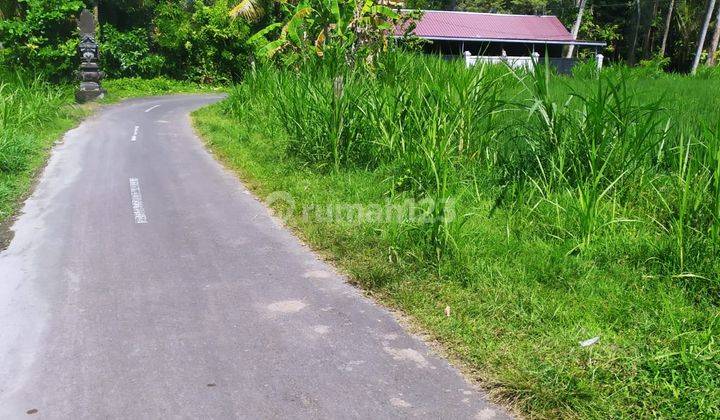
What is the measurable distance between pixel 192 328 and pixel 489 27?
31.9 metres

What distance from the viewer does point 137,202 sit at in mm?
8203

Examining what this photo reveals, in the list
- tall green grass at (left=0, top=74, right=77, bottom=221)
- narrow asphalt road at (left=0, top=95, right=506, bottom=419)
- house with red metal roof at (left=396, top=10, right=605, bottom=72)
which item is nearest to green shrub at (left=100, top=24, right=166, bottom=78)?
tall green grass at (left=0, top=74, right=77, bottom=221)

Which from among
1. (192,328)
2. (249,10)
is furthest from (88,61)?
(192,328)

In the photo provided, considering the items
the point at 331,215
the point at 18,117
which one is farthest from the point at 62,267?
the point at 18,117

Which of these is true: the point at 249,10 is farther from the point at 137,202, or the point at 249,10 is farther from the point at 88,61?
the point at 137,202

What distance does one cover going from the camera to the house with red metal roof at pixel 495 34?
1232 inches

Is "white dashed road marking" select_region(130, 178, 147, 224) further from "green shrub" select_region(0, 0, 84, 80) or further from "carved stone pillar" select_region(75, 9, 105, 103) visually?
"green shrub" select_region(0, 0, 84, 80)

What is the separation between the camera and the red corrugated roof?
31.7 meters

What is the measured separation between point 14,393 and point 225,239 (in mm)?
3151

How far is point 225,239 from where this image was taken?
666 centimetres

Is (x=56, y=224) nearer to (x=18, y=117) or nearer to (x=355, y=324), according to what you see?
(x=355, y=324)

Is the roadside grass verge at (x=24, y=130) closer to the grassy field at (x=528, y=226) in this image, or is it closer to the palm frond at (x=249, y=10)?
the grassy field at (x=528, y=226)

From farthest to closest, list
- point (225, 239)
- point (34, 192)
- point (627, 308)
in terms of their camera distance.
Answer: point (34, 192), point (225, 239), point (627, 308)

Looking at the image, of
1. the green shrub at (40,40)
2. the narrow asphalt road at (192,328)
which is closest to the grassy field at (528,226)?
the narrow asphalt road at (192,328)
